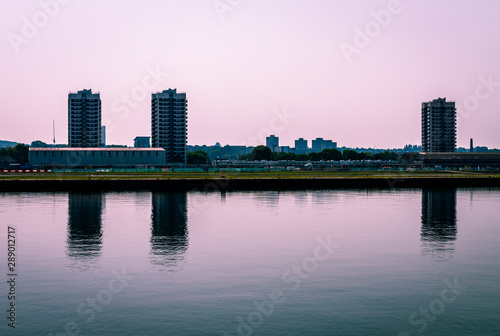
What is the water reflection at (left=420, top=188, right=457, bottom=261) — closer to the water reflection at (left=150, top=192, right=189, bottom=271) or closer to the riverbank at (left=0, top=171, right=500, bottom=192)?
the water reflection at (left=150, top=192, right=189, bottom=271)

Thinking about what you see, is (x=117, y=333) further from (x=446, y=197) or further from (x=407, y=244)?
(x=446, y=197)

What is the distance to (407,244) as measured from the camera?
50844 mm

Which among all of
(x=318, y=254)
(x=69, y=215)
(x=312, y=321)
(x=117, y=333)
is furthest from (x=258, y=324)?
(x=69, y=215)

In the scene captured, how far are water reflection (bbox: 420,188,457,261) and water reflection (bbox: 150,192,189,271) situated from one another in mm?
21635

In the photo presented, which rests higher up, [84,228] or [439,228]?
[439,228]

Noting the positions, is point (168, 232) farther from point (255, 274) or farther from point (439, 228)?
point (439, 228)

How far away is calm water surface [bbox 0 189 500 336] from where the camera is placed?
27781 millimetres

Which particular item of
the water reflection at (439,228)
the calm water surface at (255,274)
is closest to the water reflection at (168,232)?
the calm water surface at (255,274)

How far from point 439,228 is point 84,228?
41.8 m

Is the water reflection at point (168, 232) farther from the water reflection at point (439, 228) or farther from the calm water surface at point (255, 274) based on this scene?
the water reflection at point (439, 228)

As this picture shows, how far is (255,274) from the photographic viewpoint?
124ft

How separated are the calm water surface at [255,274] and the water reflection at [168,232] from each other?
0.17 meters

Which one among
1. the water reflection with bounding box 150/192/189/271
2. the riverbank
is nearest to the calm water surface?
the water reflection with bounding box 150/192/189/271

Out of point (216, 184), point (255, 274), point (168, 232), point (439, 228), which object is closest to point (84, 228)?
point (168, 232)
